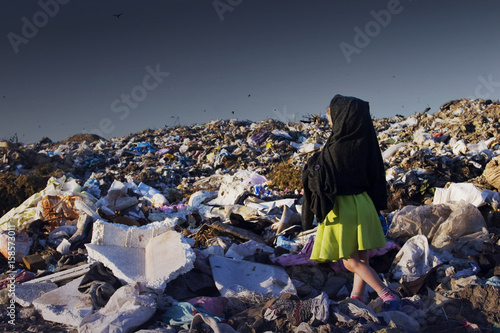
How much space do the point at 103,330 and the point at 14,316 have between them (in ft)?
3.45

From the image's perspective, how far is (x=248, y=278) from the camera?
297cm

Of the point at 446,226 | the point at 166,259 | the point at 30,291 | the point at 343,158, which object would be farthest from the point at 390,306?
the point at 30,291

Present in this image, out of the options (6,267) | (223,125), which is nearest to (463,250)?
(6,267)

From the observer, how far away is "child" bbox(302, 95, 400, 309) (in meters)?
2.46

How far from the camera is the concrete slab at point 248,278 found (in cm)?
281

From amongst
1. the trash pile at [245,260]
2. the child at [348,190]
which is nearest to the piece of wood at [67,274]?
the trash pile at [245,260]

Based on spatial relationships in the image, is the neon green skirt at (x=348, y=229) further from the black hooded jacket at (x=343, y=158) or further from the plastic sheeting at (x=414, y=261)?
the plastic sheeting at (x=414, y=261)

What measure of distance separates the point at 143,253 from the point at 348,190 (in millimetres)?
1777

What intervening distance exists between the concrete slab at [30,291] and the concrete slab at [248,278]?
1339 mm

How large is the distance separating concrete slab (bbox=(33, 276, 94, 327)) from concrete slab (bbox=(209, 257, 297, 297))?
95 centimetres

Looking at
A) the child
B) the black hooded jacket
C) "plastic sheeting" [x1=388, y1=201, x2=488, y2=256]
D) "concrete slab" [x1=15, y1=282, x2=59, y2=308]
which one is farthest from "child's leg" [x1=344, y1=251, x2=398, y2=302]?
"concrete slab" [x1=15, y1=282, x2=59, y2=308]

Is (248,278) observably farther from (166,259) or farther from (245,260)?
(166,259)

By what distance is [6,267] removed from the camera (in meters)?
4.04

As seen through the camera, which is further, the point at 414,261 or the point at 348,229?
the point at 414,261
